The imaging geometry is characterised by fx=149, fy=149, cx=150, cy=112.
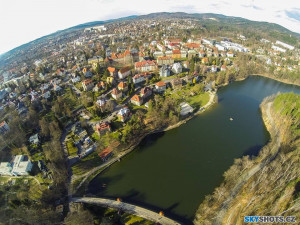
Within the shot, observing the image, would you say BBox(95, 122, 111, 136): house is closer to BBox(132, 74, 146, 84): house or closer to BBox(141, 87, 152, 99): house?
BBox(141, 87, 152, 99): house

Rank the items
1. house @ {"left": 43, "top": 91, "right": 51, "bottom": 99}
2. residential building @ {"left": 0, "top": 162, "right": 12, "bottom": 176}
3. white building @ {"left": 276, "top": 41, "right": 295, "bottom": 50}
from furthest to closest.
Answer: white building @ {"left": 276, "top": 41, "right": 295, "bottom": 50}
house @ {"left": 43, "top": 91, "right": 51, "bottom": 99}
residential building @ {"left": 0, "top": 162, "right": 12, "bottom": 176}

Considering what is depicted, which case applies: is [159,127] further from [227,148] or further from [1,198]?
[1,198]

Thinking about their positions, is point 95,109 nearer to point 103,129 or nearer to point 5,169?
point 103,129

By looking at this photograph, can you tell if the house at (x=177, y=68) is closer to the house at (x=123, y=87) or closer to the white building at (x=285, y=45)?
the house at (x=123, y=87)

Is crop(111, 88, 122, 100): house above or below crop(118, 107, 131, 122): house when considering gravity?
above

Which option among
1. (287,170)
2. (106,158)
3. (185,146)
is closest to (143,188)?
(106,158)

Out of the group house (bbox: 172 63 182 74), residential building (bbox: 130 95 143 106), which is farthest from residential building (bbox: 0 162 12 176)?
house (bbox: 172 63 182 74)

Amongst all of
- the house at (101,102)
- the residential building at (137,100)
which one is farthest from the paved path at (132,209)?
the residential building at (137,100)
